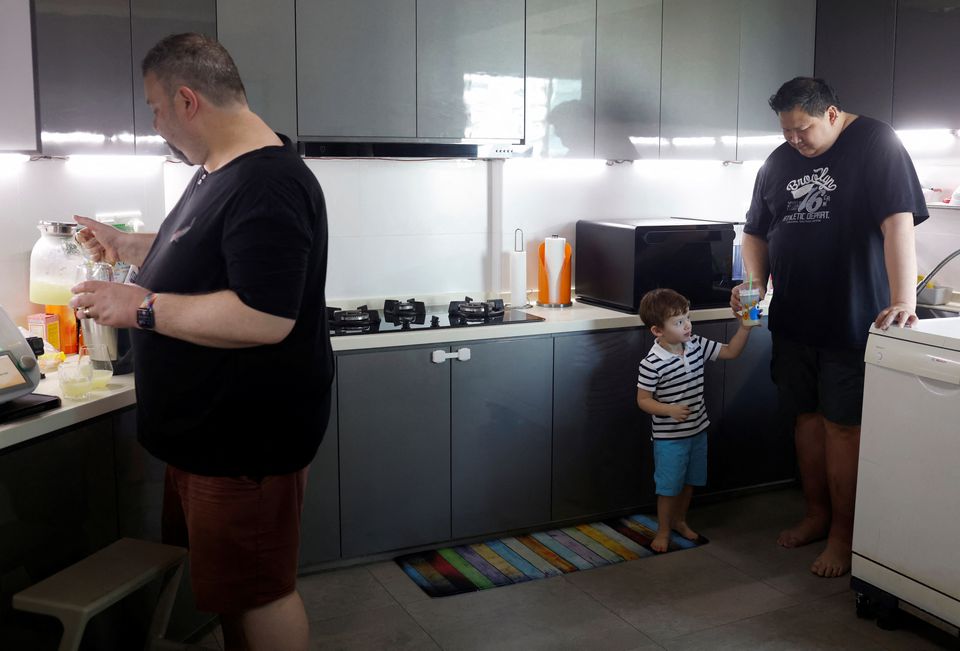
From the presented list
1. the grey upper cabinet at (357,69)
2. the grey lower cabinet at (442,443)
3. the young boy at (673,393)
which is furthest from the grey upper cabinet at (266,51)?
the young boy at (673,393)

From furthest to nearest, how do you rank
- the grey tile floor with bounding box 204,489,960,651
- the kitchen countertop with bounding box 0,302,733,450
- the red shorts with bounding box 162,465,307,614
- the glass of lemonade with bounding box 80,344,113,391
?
the grey tile floor with bounding box 204,489,960,651, the glass of lemonade with bounding box 80,344,113,391, the kitchen countertop with bounding box 0,302,733,450, the red shorts with bounding box 162,465,307,614

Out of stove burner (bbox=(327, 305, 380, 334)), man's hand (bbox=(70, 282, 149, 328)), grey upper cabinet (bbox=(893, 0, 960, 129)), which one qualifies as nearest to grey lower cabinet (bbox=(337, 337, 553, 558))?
stove burner (bbox=(327, 305, 380, 334))

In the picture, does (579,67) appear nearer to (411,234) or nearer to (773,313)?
(411,234)

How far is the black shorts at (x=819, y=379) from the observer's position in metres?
3.09

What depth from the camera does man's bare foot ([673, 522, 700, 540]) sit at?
3.45 metres

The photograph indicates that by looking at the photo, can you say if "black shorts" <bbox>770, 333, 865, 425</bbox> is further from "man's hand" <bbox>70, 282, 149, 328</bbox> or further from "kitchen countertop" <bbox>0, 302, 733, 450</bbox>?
"man's hand" <bbox>70, 282, 149, 328</bbox>

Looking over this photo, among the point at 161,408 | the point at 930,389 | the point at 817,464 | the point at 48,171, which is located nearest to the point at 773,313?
the point at 817,464

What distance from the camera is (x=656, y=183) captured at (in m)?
4.13

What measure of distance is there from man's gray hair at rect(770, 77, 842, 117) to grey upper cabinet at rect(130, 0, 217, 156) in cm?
182

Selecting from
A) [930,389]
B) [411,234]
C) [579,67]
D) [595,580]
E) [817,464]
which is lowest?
[595,580]

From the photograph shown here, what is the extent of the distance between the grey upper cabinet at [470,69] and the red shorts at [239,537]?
1.65m

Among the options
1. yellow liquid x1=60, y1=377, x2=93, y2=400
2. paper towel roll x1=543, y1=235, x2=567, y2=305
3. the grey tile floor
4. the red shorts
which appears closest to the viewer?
the red shorts

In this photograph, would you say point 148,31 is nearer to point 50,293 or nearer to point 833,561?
point 50,293

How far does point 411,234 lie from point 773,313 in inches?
52.8
